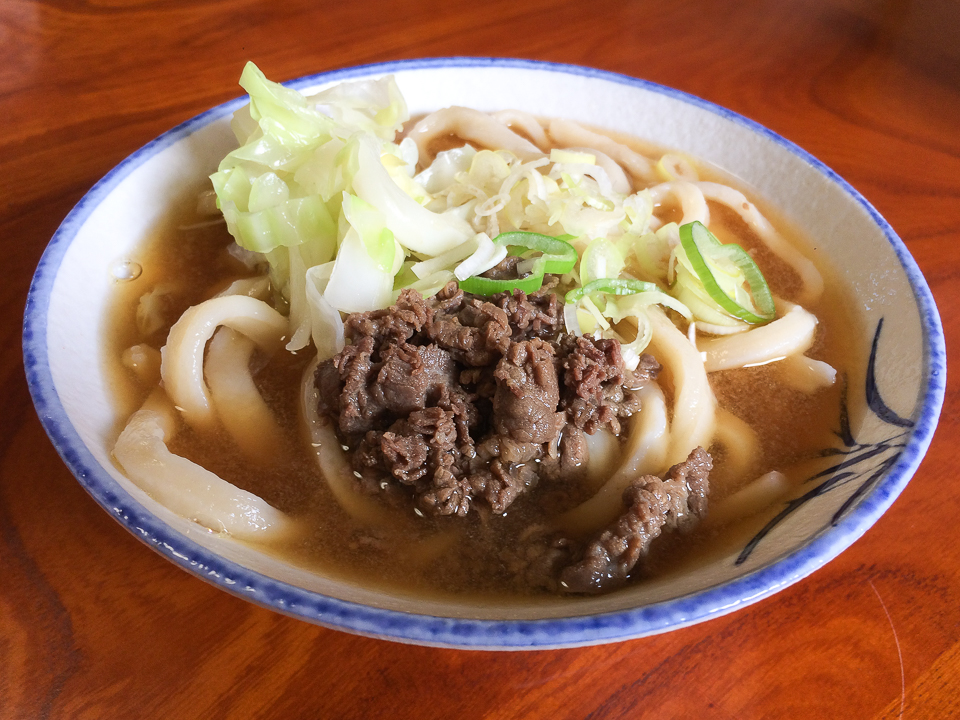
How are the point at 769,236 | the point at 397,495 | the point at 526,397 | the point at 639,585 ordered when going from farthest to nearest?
the point at 769,236, the point at 397,495, the point at 526,397, the point at 639,585

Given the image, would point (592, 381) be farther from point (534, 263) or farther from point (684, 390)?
point (534, 263)

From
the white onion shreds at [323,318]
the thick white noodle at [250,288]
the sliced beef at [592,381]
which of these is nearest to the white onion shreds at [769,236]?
the sliced beef at [592,381]

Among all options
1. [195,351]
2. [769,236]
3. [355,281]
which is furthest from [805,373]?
[195,351]

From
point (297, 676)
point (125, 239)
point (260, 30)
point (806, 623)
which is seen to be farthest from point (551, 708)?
point (260, 30)

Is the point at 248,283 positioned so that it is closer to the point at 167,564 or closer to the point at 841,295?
the point at 167,564

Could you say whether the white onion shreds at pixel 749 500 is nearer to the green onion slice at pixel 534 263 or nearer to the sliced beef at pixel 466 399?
the sliced beef at pixel 466 399

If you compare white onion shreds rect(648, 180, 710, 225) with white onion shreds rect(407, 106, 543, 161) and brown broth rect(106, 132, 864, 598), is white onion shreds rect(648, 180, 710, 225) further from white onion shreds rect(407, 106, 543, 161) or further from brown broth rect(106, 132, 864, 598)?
white onion shreds rect(407, 106, 543, 161)
